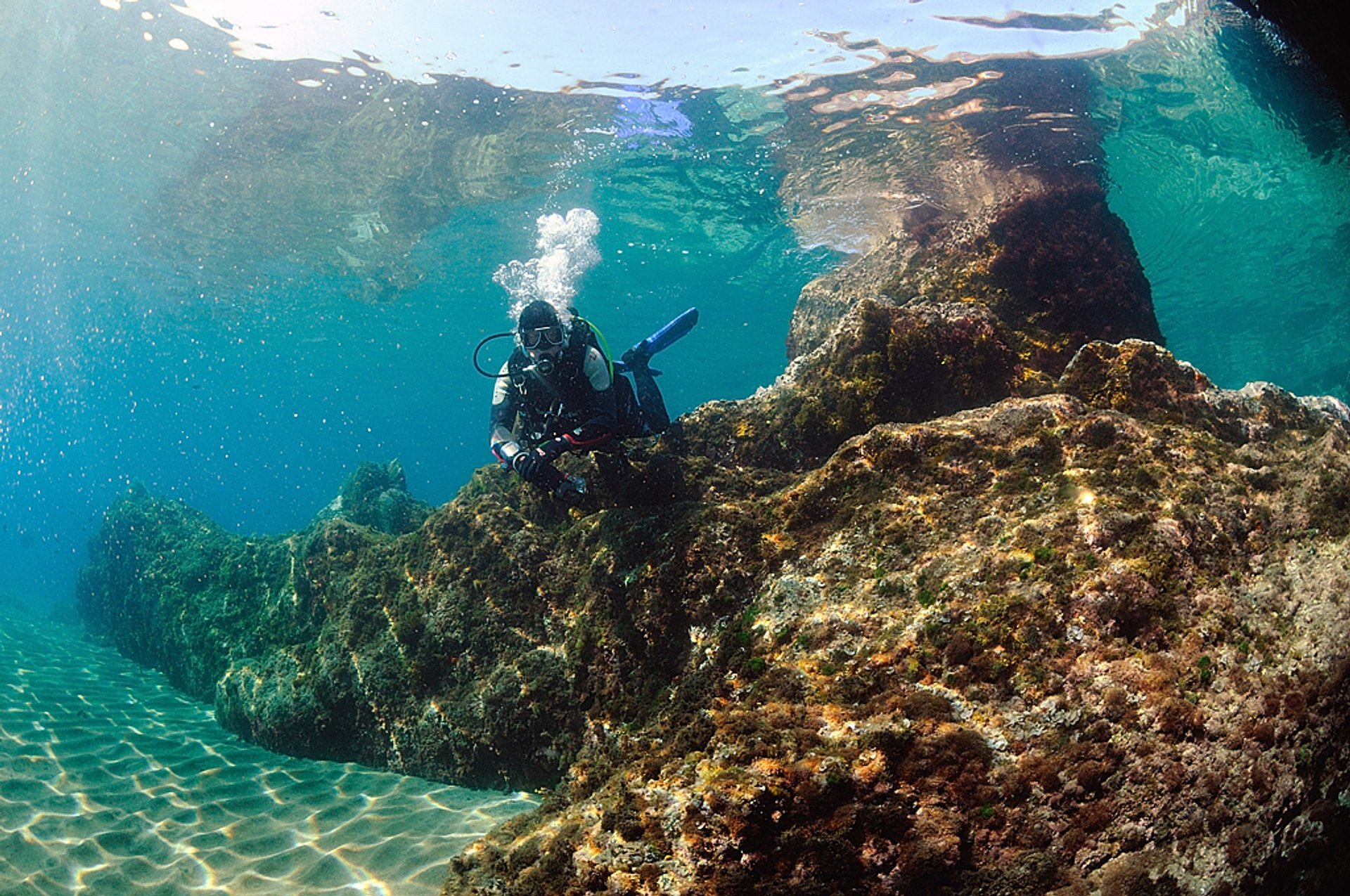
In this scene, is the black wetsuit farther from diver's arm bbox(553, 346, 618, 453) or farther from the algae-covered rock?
the algae-covered rock

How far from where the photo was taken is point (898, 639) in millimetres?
3008

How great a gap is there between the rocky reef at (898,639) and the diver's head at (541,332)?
1144mm

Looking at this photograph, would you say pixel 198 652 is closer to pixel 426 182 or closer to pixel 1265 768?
pixel 1265 768

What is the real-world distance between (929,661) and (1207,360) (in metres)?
55.8

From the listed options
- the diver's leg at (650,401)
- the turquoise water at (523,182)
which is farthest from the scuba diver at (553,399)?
the turquoise water at (523,182)

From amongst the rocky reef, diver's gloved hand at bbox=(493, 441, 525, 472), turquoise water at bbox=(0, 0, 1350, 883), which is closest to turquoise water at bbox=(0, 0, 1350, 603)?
→ turquoise water at bbox=(0, 0, 1350, 883)

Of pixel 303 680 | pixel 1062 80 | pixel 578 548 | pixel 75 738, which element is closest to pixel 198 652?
pixel 75 738

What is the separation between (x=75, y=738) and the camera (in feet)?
20.4

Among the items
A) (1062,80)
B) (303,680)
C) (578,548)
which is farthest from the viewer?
(1062,80)

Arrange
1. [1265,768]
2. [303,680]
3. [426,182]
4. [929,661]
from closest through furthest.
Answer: [1265,768]
[929,661]
[303,680]
[426,182]

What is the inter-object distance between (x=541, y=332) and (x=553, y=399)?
674mm

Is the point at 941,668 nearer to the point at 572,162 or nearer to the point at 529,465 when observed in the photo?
the point at 529,465

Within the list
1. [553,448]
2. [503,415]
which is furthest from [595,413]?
[503,415]

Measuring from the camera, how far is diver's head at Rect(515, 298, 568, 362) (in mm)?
5637
